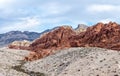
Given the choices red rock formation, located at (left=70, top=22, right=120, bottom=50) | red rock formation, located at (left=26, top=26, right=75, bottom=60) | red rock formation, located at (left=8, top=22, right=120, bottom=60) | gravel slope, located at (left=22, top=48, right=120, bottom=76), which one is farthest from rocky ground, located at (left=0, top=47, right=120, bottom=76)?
red rock formation, located at (left=26, top=26, right=75, bottom=60)

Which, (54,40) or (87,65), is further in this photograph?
(54,40)

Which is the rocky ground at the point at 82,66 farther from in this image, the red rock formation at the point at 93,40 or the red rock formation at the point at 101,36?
the red rock formation at the point at 101,36

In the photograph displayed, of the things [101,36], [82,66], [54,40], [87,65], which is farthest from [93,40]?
[87,65]

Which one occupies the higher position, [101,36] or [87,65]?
[101,36]

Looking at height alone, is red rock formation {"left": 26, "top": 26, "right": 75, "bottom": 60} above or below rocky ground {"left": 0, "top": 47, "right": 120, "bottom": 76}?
above

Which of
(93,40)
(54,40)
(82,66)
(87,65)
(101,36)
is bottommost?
(82,66)

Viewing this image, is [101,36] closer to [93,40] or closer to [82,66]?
[93,40]

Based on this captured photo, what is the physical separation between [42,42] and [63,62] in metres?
90.4

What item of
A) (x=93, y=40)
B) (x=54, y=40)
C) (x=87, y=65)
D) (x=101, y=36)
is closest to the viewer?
(x=87, y=65)

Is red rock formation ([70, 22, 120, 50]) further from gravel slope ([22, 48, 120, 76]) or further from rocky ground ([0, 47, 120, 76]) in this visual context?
rocky ground ([0, 47, 120, 76])

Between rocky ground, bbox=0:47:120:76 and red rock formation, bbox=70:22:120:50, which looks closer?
rocky ground, bbox=0:47:120:76

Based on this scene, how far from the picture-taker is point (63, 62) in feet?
263

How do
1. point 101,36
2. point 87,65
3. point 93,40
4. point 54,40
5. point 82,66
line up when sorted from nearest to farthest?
point 87,65, point 82,66, point 101,36, point 93,40, point 54,40

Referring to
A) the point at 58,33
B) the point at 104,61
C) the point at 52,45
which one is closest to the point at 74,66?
the point at 104,61
